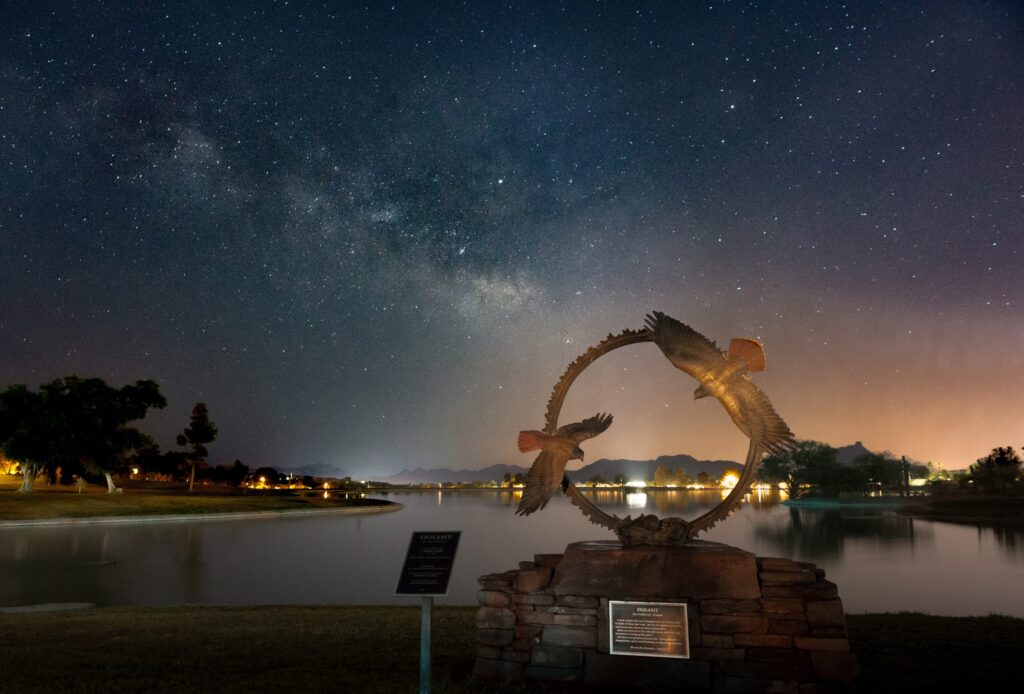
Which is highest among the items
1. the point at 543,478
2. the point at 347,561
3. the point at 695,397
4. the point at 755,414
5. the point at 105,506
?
the point at 695,397

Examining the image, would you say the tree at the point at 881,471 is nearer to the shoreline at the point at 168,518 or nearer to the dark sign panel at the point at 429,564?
the shoreline at the point at 168,518

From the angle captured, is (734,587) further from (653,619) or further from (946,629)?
(946,629)

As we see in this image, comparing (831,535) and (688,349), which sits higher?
(688,349)

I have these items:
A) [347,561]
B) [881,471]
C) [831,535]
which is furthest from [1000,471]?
[347,561]

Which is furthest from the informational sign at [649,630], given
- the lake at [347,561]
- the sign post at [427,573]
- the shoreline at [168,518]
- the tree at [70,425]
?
the tree at [70,425]

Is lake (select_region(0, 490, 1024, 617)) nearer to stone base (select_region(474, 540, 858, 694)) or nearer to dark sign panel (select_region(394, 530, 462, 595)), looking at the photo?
stone base (select_region(474, 540, 858, 694))

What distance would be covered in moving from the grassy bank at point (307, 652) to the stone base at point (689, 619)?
53 centimetres

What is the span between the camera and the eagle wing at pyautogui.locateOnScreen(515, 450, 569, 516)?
10688 mm

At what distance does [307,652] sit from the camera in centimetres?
1062

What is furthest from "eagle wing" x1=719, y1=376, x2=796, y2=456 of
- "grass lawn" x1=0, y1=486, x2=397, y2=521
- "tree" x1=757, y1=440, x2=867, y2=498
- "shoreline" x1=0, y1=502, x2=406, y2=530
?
"tree" x1=757, y1=440, x2=867, y2=498

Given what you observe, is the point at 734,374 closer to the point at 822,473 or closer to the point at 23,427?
the point at 23,427

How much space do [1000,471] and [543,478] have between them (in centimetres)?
10314

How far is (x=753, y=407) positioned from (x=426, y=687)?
591cm

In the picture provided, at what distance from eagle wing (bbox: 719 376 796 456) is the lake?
12231mm
